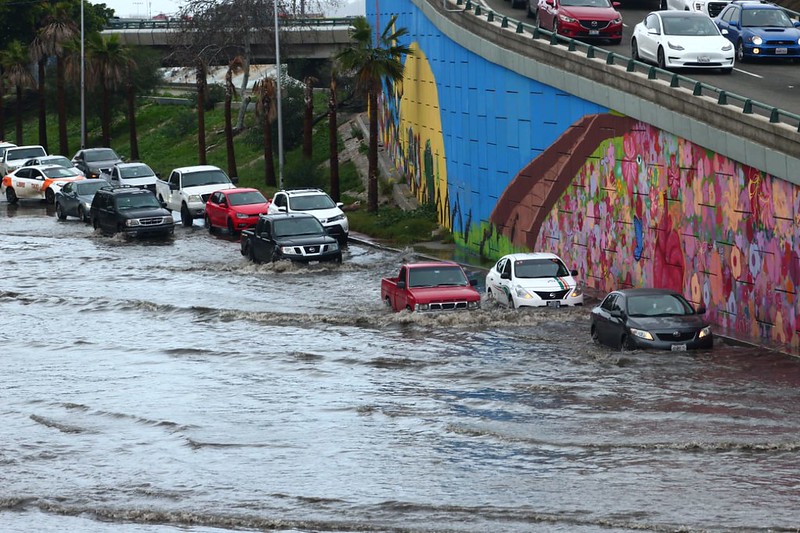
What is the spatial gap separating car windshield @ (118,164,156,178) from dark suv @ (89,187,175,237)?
708 cm

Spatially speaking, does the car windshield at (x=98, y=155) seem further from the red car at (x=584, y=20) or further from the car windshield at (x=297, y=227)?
the red car at (x=584, y=20)

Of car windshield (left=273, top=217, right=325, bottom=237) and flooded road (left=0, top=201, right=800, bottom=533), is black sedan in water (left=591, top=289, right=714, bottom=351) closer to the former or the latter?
flooded road (left=0, top=201, right=800, bottom=533)

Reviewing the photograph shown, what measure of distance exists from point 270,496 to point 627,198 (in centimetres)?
1734

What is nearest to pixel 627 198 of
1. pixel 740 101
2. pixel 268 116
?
pixel 740 101

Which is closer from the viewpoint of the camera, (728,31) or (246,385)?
(246,385)

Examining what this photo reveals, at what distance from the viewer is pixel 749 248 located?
27.4m

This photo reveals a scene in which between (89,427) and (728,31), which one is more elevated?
(728,31)

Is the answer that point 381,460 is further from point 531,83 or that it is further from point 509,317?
point 531,83

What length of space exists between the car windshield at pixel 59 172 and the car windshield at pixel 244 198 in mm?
15663

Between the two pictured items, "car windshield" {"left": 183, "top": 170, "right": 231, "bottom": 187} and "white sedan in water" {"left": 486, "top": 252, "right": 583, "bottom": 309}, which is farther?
"car windshield" {"left": 183, "top": 170, "right": 231, "bottom": 187}

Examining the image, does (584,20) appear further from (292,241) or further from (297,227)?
(292,241)

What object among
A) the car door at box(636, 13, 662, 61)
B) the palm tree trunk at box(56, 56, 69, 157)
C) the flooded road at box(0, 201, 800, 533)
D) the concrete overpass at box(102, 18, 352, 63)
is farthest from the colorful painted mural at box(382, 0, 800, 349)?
the palm tree trunk at box(56, 56, 69, 157)

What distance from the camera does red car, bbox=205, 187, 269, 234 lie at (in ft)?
154

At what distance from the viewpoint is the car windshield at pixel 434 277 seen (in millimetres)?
31344
